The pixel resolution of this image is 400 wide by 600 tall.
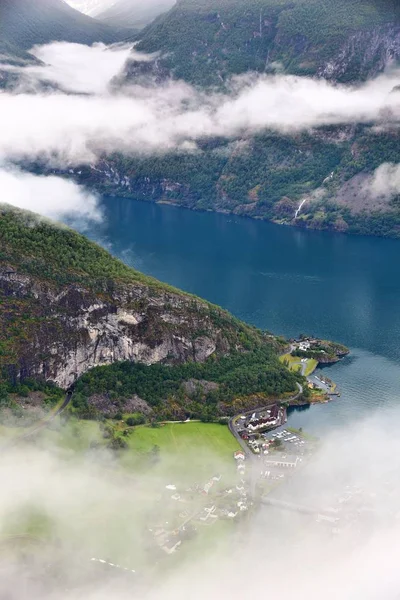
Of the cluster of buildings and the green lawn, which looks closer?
the green lawn

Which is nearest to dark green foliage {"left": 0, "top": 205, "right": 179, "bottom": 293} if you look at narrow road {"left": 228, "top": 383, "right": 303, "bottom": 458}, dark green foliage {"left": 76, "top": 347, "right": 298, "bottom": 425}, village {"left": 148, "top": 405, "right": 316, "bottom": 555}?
dark green foliage {"left": 76, "top": 347, "right": 298, "bottom": 425}

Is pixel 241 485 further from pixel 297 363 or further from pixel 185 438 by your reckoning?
pixel 297 363

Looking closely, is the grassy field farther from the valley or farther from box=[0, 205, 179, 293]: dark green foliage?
box=[0, 205, 179, 293]: dark green foliage

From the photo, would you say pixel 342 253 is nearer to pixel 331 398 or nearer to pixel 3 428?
pixel 331 398

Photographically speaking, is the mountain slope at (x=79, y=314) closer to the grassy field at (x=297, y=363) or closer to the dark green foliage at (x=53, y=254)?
the dark green foliage at (x=53, y=254)

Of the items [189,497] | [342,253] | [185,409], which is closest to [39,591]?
[189,497]

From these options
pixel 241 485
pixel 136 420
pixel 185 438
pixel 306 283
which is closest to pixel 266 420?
pixel 185 438
